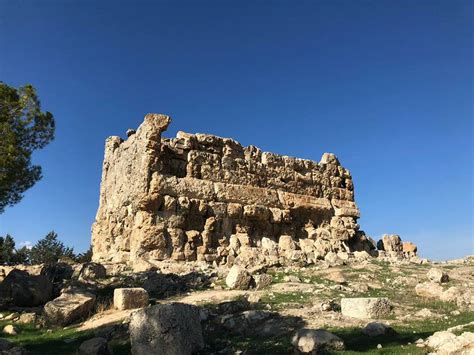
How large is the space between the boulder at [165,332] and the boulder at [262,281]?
17.4 ft

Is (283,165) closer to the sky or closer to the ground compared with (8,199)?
closer to the sky

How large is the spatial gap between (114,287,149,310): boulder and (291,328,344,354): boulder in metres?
5.20

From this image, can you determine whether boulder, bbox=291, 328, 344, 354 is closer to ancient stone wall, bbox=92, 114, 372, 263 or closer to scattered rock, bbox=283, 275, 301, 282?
scattered rock, bbox=283, 275, 301, 282

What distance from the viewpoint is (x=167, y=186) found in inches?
663

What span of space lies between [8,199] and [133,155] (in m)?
5.13

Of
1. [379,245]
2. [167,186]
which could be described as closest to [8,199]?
[167,186]

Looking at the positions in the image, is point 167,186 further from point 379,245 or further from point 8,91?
point 379,245

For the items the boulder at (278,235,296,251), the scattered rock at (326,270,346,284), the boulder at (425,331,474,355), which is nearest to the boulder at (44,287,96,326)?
the scattered rock at (326,270,346,284)

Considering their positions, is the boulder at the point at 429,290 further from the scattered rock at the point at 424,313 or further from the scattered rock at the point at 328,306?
the scattered rock at the point at 328,306

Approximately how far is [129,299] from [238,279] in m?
3.17

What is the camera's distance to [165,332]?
23.1 ft

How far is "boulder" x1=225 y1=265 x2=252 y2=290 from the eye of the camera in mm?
12445

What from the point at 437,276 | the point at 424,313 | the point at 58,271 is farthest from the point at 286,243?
the point at 424,313

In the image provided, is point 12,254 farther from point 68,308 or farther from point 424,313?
point 424,313
